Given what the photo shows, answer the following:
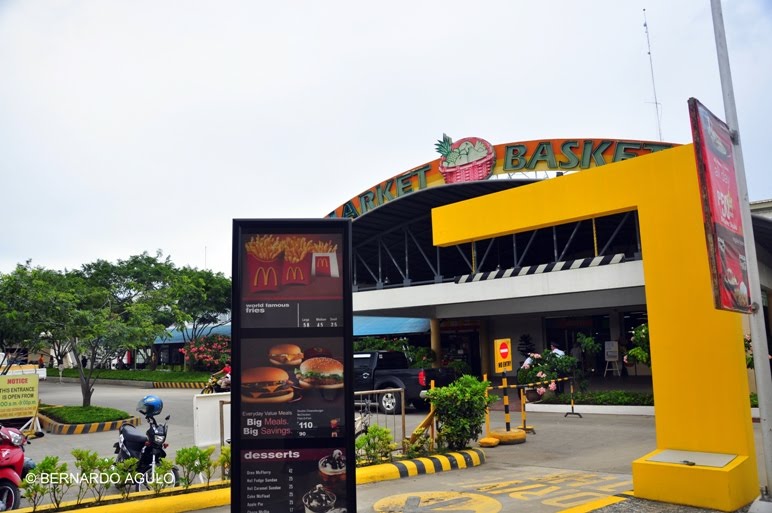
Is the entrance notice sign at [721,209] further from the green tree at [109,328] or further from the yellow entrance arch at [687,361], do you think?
the green tree at [109,328]

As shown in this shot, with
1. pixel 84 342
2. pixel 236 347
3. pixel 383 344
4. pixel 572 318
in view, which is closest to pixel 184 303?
pixel 383 344

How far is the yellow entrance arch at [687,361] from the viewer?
20.4 ft

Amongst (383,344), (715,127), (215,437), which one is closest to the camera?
(715,127)

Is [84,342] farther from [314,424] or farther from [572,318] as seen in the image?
[572,318]

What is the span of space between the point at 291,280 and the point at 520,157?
20.9 meters

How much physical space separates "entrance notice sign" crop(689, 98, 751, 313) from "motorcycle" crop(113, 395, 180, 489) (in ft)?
20.1

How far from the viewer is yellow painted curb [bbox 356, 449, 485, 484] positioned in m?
8.15

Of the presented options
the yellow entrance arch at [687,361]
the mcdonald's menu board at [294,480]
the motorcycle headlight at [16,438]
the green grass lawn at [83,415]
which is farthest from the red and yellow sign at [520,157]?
the mcdonald's menu board at [294,480]

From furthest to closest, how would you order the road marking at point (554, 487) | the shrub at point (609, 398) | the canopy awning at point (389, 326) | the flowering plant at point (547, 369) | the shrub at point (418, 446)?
the canopy awning at point (389, 326), the flowering plant at point (547, 369), the shrub at point (609, 398), the shrub at point (418, 446), the road marking at point (554, 487)

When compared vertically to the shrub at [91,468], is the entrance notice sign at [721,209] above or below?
above

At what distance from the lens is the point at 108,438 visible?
46.1ft

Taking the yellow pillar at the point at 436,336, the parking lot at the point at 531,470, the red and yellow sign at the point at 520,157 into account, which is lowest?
the parking lot at the point at 531,470

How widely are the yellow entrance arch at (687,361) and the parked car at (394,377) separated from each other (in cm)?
887

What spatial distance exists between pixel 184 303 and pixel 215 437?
3193 centimetres
